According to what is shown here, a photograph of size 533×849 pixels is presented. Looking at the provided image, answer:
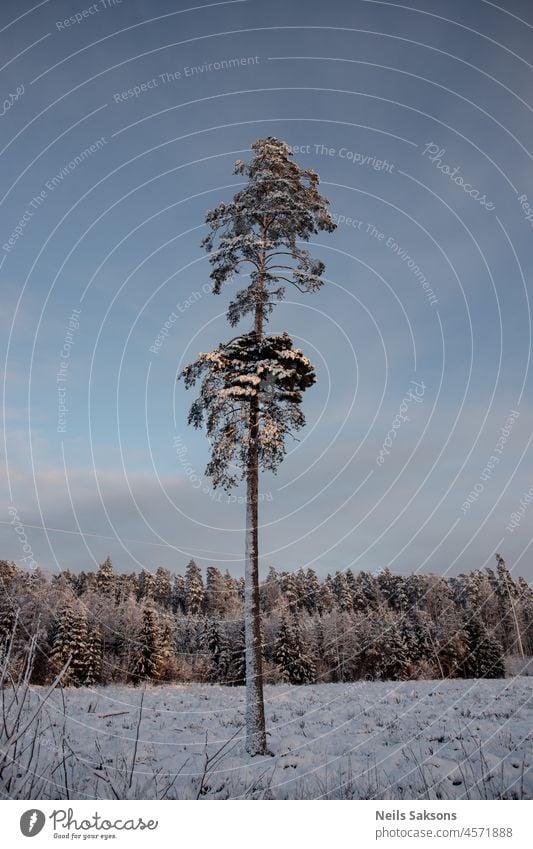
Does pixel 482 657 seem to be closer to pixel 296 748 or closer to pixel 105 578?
pixel 296 748

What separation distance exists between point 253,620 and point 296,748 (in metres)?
3.00

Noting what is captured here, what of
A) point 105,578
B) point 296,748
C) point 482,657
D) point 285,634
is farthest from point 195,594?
point 296,748

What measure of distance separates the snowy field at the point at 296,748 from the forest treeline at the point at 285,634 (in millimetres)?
7765

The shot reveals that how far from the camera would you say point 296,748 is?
33.3 ft

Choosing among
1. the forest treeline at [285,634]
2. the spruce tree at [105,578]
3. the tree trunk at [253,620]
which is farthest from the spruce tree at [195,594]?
the tree trunk at [253,620]

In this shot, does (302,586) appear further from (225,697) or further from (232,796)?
(232,796)

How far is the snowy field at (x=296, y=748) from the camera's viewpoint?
606 centimetres

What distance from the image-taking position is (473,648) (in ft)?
154

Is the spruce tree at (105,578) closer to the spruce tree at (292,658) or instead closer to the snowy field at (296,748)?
the spruce tree at (292,658)

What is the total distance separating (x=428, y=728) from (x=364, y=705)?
16.9ft
